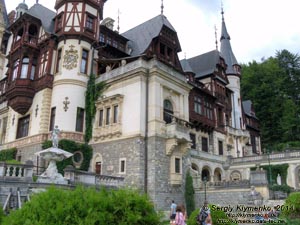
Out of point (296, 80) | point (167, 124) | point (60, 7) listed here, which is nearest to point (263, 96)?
point (296, 80)

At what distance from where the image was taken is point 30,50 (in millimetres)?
27344

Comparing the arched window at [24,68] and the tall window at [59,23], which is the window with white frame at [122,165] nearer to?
the arched window at [24,68]

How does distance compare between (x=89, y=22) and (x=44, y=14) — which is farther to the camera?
(x=44, y=14)

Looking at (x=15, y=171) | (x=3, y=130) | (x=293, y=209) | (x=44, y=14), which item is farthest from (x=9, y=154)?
(x=293, y=209)

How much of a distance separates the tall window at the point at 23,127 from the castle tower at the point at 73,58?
12.4ft

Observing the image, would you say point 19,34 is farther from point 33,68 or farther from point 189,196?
point 189,196

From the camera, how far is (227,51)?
4738 centimetres

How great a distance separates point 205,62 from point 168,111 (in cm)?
1758

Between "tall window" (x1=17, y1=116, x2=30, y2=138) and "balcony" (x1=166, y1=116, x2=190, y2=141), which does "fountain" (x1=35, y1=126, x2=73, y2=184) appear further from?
A: "tall window" (x1=17, y1=116, x2=30, y2=138)

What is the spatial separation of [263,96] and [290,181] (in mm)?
22978

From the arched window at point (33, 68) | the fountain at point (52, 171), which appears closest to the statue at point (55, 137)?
the fountain at point (52, 171)

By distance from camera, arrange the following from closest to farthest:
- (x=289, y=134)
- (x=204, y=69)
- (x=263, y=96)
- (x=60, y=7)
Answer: (x=60, y=7) < (x=204, y=69) < (x=289, y=134) < (x=263, y=96)

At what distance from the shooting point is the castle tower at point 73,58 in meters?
25.2

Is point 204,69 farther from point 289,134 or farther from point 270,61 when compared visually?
point 270,61
